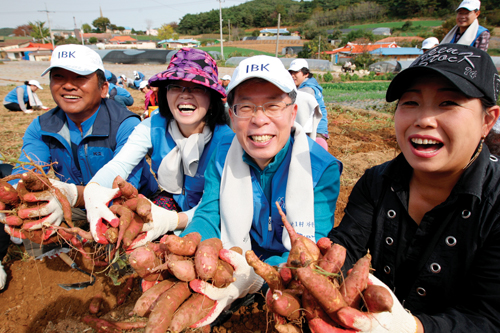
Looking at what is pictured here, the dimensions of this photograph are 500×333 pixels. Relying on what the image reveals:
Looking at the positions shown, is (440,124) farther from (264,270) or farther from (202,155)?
(202,155)

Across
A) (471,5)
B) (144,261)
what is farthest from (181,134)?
(471,5)

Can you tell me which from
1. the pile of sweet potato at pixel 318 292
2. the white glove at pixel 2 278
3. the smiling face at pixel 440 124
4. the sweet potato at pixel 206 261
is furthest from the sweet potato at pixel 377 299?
the white glove at pixel 2 278

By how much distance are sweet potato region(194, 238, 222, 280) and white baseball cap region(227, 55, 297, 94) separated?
95 centimetres

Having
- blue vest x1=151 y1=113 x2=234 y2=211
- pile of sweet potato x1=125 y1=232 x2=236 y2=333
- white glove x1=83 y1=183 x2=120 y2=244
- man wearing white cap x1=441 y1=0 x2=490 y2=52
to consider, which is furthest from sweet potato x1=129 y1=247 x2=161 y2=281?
man wearing white cap x1=441 y1=0 x2=490 y2=52

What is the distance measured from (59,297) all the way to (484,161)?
3211 mm

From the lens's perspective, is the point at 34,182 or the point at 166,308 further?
the point at 34,182

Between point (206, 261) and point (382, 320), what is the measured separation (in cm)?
81

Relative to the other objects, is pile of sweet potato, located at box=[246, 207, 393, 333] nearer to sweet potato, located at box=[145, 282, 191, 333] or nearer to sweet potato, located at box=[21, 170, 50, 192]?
sweet potato, located at box=[145, 282, 191, 333]

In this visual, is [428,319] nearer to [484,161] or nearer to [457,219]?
[457,219]

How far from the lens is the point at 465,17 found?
3.94 metres

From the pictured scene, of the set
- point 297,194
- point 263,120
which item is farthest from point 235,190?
point 263,120

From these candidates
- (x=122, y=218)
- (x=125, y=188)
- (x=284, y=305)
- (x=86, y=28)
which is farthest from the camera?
(x=86, y=28)

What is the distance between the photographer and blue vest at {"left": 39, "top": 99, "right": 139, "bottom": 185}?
2550mm

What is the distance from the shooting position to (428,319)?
1.14 meters
